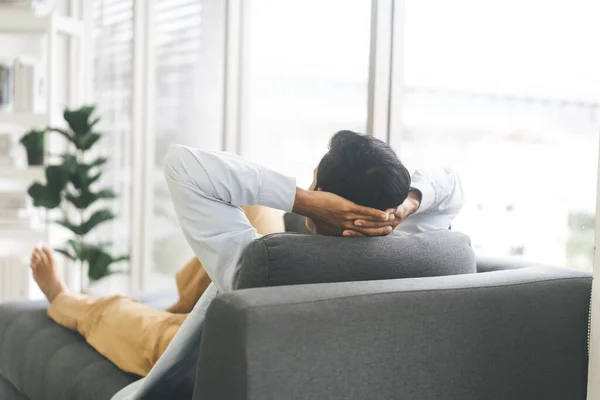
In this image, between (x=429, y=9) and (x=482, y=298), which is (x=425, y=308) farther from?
(x=429, y=9)

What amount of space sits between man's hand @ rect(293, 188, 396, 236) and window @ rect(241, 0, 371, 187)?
1.52 metres

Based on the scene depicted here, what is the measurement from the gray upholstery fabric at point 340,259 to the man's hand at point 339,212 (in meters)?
0.04

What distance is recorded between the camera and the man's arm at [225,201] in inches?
60.7

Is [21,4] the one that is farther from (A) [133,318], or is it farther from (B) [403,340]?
(B) [403,340]

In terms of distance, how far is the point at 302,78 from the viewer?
142 inches

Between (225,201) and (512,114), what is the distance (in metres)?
1.30

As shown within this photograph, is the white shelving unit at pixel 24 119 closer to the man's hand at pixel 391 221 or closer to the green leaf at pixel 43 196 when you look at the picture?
the green leaf at pixel 43 196

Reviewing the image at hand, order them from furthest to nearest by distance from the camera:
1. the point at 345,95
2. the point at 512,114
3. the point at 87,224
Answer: the point at 87,224 → the point at 345,95 → the point at 512,114

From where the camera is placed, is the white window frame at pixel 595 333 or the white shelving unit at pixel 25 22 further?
the white shelving unit at pixel 25 22

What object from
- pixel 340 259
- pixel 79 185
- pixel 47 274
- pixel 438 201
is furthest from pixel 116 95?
pixel 340 259

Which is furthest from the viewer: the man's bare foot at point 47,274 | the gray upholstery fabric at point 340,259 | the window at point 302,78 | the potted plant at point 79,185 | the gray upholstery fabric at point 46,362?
the potted plant at point 79,185

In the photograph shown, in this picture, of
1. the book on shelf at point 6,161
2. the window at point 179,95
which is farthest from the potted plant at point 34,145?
the window at point 179,95

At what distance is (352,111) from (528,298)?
175cm

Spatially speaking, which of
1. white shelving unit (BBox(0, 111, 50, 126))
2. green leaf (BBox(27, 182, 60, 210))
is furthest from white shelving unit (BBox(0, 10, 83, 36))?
green leaf (BBox(27, 182, 60, 210))
